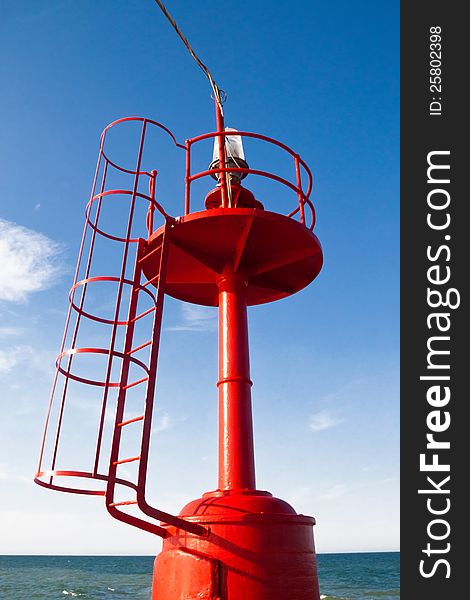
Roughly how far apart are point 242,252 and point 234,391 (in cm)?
160

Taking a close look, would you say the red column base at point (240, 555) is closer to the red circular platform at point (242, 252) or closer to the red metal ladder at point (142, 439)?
the red metal ladder at point (142, 439)

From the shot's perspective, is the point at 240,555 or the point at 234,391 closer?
the point at 240,555

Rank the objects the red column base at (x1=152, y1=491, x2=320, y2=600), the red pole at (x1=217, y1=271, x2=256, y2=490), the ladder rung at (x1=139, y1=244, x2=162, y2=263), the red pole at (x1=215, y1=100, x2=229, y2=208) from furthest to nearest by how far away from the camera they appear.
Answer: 1. the red pole at (x1=215, y1=100, x2=229, y2=208)
2. the ladder rung at (x1=139, y1=244, x2=162, y2=263)
3. the red pole at (x1=217, y1=271, x2=256, y2=490)
4. the red column base at (x1=152, y1=491, x2=320, y2=600)

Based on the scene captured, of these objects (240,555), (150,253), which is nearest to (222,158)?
(150,253)

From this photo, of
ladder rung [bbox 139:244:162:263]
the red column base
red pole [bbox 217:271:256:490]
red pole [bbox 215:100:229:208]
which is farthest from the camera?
red pole [bbox 215:100:229:208]

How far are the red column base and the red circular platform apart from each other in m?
2.70

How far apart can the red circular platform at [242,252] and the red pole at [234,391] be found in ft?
0.99

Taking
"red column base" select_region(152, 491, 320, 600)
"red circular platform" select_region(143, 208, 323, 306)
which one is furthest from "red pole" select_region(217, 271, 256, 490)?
"red column base" select_region(152, 491, 320, 600)

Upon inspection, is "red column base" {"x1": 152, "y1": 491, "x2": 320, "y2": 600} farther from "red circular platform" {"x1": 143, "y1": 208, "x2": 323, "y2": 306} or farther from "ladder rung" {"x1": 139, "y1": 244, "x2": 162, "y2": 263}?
"red circular platform" {"x1": 143, "y1": 208, "x2": 323, "y2": 306}

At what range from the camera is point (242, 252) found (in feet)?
21.0

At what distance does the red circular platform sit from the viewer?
233 inches

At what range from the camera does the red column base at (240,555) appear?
4.64 metres

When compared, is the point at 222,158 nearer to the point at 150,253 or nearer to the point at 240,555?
the point at 150,253

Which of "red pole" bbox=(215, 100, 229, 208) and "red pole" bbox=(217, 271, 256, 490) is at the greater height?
"red pole" bbox=(215, 100, 229, 208)
